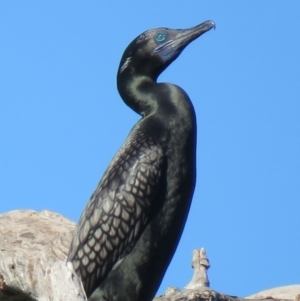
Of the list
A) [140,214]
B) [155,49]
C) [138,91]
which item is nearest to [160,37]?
[155,49]

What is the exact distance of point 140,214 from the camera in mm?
8039

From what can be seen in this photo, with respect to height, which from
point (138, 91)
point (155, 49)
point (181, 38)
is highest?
point (181, 38)

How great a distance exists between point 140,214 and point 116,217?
0.14m

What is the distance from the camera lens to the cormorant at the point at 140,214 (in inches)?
316

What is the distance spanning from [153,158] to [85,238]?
627 mm

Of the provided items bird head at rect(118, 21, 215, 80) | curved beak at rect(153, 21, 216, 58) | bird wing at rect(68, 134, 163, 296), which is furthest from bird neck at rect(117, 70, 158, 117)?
bird wing at rect(68, 134, 163, 296)

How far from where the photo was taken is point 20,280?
7.45 metres

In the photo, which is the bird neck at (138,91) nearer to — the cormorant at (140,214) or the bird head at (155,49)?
the bird head at (155,49)

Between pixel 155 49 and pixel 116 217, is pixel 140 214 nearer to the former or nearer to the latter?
pixel 116 217

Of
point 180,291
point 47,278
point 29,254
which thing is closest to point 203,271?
point 180,291

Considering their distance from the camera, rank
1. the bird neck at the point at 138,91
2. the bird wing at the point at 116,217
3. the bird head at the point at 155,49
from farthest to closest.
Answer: the bird head at the point at 155,49
the bird neck at the point at 138,91
the bird wing at the point at 116,217

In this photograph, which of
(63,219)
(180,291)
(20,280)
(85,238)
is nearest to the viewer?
(20,280)

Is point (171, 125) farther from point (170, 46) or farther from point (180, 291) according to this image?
point (180, 291)

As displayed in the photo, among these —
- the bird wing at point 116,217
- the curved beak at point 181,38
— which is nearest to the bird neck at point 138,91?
the curved beak at point 181,38
